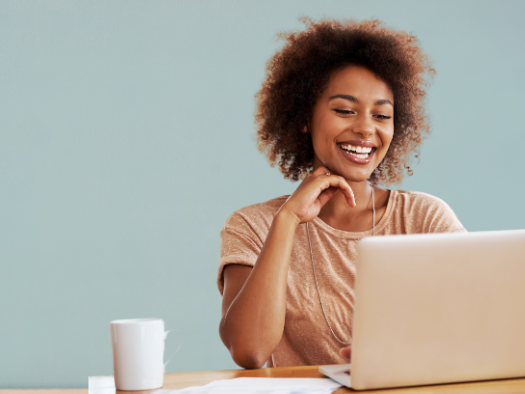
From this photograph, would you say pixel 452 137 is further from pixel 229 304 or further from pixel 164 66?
pixel 229 304

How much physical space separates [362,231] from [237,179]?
134 centimetres

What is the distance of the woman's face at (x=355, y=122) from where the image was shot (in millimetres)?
1482

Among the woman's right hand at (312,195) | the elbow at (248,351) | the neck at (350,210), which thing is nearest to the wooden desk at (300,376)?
the elbow at (248,351)

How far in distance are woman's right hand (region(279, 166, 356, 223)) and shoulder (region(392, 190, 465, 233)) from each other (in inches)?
11.2

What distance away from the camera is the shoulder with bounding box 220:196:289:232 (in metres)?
1.46

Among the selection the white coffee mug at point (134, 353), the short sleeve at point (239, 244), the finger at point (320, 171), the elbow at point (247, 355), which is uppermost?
the finger at point (320, 171)

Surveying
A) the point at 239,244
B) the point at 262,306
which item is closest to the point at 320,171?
the point at 239,244

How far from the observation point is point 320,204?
4.36 feet

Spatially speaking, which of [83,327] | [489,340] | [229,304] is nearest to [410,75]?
[229,304]

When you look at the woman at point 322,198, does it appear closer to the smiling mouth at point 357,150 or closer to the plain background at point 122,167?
the smiling mouth at point 357,150

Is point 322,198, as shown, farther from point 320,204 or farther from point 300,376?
point 300,376

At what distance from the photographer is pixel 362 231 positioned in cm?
153

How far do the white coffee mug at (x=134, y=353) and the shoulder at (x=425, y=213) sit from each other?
920 millimetres

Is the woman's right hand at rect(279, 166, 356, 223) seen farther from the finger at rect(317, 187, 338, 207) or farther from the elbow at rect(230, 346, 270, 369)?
the elbow at rect(230, 346, 270, 369)
